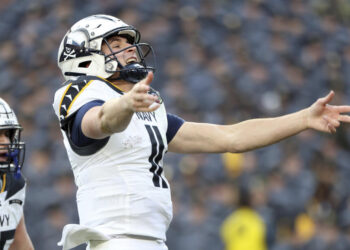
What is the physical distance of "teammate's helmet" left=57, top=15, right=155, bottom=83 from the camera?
4.29m

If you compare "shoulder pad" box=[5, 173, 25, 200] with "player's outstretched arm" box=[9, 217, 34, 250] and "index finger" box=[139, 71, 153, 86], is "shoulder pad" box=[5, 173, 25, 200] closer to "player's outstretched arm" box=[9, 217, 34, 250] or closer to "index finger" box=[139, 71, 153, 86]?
"player's outstretched arm" box=[9, 217, 34, 250]

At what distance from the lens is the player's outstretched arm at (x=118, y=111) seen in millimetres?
3504

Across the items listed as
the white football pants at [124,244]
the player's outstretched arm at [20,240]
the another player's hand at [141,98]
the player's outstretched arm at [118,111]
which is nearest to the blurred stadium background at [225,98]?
the player's outstretched arm at [20,240]

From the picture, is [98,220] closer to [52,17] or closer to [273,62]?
[273,62]

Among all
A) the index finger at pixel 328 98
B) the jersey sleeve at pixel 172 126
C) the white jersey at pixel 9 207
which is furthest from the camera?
the white jersey at pixel 9 207

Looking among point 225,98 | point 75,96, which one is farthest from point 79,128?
point 225,98

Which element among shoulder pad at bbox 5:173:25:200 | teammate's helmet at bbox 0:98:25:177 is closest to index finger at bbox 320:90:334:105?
teammate's helmet at bbox 0:98:25:177

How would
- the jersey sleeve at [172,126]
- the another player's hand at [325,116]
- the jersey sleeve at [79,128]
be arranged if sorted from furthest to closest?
the jersey sleeve at [172,126]
the another player's hand at [325,116]
the jersey sleeve at [79,128]

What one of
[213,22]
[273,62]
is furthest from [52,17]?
[273,62]

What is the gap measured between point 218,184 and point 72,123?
4.65 metres

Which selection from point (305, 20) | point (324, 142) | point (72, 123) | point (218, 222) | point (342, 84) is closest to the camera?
point (72, 123)

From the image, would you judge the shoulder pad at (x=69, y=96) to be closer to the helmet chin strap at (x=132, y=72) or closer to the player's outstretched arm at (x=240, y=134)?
the helmet chin strap at (x=132, y=72)

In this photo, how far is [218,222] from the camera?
26.9 ft

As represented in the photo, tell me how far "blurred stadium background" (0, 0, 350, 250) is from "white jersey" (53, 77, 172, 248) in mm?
3845
